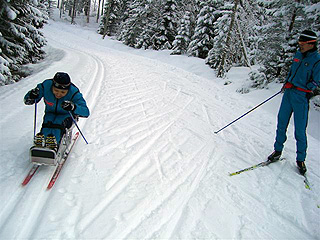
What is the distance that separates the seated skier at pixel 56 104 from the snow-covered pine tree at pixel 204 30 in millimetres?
17617

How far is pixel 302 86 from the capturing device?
12.4 ft

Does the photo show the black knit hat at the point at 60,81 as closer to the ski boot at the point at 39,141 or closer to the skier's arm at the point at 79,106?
the skier's arm at the point at 79,106

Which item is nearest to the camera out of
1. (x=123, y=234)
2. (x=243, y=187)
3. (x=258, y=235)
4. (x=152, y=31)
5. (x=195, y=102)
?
(x=123, y=234)

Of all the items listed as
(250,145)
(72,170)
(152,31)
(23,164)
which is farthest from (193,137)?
(152,31)

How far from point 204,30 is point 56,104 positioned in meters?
18.7

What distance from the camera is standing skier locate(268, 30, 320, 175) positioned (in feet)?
11.9

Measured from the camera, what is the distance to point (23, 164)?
3316 millimetres

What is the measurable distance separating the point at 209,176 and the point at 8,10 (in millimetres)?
8756

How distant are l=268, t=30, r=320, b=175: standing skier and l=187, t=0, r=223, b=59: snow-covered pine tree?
15922mm

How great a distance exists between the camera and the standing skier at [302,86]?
362 cm

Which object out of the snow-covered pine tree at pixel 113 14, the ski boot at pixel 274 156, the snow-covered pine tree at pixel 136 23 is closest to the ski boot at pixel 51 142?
the ski boot at pixel 274 156

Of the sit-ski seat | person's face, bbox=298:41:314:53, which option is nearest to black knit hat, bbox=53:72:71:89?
the sit-ski seat

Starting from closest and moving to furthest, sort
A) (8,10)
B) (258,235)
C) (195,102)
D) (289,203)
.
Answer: (258,235) → (289,203) → (8,10) → (195,102)

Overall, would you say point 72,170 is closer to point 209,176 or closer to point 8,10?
point 209,176
